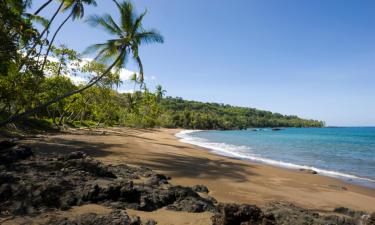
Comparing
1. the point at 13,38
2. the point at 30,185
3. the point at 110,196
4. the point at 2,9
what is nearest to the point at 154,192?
the point at 110,196

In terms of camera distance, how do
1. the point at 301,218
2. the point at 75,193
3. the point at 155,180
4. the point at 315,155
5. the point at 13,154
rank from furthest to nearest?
the point at 315,155
the point at 13,154
the point at 155,180
the point at 75,193
the point at 301,218

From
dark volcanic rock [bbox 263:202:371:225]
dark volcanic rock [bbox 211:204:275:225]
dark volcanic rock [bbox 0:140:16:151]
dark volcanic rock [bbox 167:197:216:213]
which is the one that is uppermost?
dark volcanic rock [bbox 0:140:16:151]

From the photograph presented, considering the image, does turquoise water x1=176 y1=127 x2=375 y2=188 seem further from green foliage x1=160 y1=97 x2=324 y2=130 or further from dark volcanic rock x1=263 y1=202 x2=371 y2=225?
green foliage x1=160 y1=97 x2=324 y2=130

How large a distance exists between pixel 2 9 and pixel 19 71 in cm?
497

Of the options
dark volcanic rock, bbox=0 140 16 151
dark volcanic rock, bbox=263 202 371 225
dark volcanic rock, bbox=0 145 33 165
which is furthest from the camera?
dark volcanic rock, bbox=0 140 16 151

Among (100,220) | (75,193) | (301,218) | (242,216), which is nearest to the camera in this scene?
(242,216)

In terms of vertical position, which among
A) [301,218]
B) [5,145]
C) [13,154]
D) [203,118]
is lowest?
[301,218]

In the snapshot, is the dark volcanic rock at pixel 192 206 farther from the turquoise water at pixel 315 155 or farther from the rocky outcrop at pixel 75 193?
the turquoise water at pixel 315 155

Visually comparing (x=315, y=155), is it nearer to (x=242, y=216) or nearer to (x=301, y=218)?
(x=301, y=218)

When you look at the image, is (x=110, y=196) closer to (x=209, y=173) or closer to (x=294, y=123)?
(x=209, y=173)

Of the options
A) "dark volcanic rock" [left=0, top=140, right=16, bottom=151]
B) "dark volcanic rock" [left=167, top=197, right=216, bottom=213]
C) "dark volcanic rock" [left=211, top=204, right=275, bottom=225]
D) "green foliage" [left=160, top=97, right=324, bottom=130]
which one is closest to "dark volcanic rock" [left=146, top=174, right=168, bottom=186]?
"dark volcanic rock" [left=167, top=197, right=216, bottom=213]

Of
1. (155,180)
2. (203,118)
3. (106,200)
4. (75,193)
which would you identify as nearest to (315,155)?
(155,180)

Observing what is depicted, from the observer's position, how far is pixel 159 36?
18547 millimetres

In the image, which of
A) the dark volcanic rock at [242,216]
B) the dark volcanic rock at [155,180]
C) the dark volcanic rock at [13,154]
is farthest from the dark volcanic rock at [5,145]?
the dark volcanic rock at [242,216]
